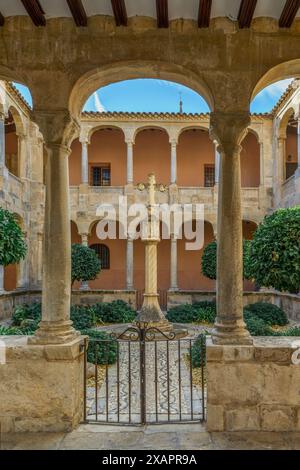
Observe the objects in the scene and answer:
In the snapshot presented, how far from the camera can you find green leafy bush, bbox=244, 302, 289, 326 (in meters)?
10.5

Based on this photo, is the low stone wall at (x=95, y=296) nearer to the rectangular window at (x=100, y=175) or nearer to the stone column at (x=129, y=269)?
the stone column at (x=129, y=269)

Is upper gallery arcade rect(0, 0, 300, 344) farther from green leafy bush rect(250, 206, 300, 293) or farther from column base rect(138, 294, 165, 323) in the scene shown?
column base rect(138, 294, 165, 323)

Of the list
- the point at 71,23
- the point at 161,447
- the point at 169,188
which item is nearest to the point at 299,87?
the point at 169,188

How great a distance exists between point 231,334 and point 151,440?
1197 millimetres

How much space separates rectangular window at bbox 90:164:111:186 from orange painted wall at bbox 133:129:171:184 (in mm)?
1291

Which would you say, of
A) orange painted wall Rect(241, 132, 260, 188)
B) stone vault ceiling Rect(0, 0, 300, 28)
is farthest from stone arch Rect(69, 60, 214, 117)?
orange painted wall Rect(241, 132, 260, 188)

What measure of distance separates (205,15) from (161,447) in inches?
159

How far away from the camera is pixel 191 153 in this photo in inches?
695

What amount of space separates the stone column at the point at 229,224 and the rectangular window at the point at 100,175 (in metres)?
14.2

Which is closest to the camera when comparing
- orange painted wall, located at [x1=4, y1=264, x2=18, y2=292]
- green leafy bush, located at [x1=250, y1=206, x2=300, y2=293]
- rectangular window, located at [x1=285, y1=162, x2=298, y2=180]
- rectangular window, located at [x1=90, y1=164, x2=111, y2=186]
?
green leafy bush, located at [x1=250, y1=206, x2=300, y2=293]

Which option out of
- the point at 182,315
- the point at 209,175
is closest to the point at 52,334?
the point at 182,315

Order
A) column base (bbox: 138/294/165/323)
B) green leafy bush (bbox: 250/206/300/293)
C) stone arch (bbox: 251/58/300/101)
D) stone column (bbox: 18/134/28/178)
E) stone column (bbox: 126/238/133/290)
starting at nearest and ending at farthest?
1. stone arch (bbox: 251/58/300/101)
2. green leafy bush (bbox: 250/206/300/293)
3. column base (bbox: 138/294/165/323)
4. stone column (bbox: 18/134/28/178)
5. stone column (bbox: 126/238/133/290)
